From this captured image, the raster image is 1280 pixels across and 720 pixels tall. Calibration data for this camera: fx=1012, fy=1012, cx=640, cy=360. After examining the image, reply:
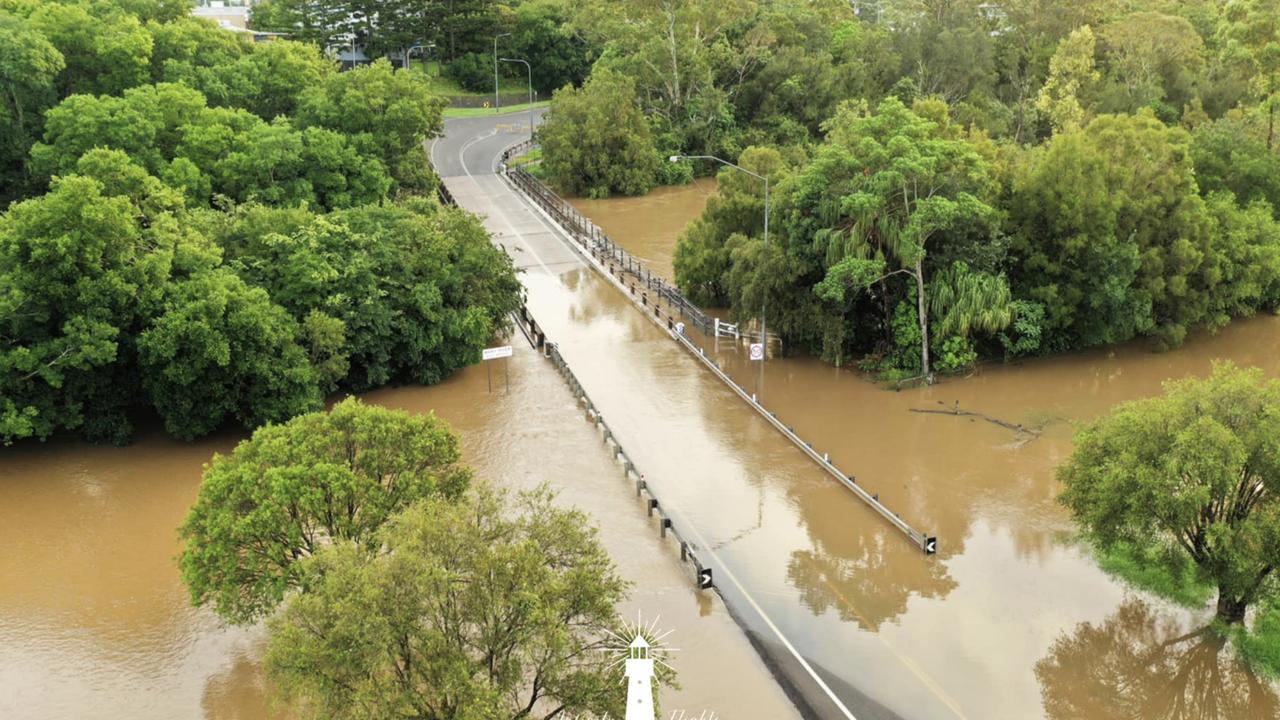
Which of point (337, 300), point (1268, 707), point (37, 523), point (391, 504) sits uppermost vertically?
point (337, 300)

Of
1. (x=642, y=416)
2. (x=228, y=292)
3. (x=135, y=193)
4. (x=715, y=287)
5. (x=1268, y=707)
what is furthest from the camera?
(x=715, y=287)

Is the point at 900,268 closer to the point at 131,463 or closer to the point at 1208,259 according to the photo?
the point at 1208,259

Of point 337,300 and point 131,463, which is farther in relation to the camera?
point 337,300

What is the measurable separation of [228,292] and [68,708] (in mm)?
14375

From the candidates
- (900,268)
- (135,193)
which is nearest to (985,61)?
(900,268)

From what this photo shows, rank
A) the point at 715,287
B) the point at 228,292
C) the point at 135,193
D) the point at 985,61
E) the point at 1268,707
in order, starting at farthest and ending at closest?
the point at 985,61, the point at 715,287, the point at 135,193, the point at 228,292, the point at 1268,707

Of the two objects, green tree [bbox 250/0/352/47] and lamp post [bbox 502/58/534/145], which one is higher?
green tree [bbox 250/0/352/47]

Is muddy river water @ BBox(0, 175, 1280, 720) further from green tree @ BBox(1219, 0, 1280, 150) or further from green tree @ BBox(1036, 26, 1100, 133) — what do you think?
green tree @ BBox(1036, 26, 1100, 133)

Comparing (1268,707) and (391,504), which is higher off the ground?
(391,504)

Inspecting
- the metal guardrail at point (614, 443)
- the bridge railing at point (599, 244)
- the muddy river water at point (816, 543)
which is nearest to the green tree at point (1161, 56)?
the muddy river water at point (816, 543)

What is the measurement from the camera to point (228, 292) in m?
31.7

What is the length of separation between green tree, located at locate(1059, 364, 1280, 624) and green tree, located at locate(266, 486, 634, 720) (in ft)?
38.7

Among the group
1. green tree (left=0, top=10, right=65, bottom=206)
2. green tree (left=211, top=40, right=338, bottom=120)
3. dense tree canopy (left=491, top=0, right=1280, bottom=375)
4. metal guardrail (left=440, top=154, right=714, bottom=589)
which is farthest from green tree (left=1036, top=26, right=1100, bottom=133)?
green tree (left=0, top=10, right=65, bottom=206)

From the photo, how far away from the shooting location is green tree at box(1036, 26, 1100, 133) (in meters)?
62.2
